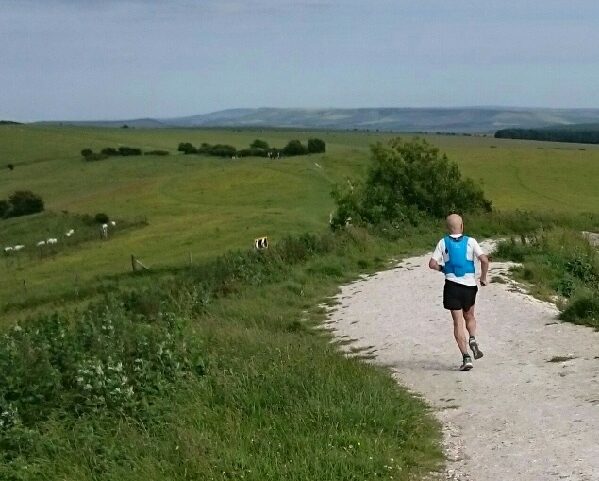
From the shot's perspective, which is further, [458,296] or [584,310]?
[584,310]

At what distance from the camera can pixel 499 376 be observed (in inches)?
340

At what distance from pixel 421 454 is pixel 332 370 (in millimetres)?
1486

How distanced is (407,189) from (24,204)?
46190 millimetres

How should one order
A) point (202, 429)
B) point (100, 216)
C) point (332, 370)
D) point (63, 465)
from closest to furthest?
point (63, 465)
point (202, 429)
point (332, 370)
point (100, 216)

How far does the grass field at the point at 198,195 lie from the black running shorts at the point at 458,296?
1012 inches

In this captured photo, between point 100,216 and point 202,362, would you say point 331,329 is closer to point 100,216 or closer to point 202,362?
point 202,362

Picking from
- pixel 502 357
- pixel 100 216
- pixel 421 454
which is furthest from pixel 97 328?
pixel 100 216

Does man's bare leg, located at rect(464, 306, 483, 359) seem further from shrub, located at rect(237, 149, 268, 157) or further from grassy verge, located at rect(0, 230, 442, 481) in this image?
shrub, located at rect(237, 149, 268, 157)

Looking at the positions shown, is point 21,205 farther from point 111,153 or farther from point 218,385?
point 218,385

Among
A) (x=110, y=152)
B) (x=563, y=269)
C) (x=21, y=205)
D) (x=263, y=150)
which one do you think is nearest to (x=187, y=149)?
(x=110, y=152)

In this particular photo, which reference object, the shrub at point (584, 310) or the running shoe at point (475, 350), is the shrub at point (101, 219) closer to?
the shrub at point (584, 310)

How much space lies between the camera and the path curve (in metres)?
6.07

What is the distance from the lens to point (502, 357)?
9516 millimetres

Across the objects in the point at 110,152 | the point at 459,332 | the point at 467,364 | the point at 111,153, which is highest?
the point at 110,152
